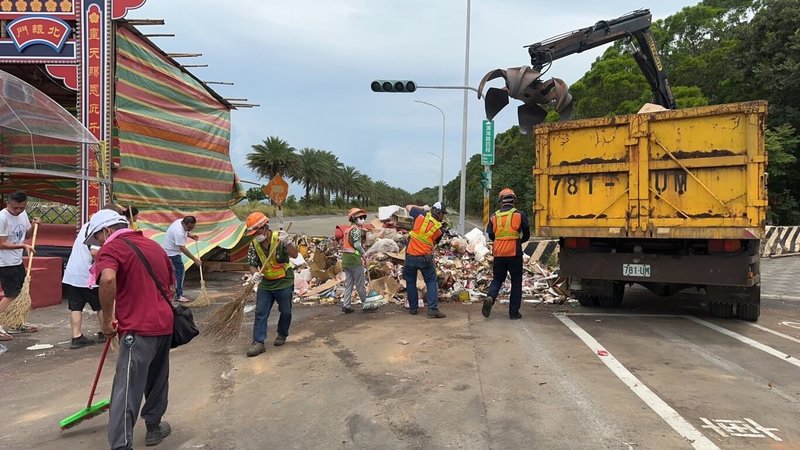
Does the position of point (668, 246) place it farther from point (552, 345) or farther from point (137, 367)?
point (137, 367)

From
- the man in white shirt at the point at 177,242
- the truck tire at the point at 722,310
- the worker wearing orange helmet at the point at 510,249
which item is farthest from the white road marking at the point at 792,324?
the man in white shirt at the point at 177,242

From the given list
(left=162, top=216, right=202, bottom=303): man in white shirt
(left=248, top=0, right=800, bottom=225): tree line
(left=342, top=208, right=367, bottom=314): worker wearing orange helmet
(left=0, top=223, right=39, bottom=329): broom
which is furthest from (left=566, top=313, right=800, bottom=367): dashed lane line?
(left=248, top=0, right=800, bottom=225): tree line

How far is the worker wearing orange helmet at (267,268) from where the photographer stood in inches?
230

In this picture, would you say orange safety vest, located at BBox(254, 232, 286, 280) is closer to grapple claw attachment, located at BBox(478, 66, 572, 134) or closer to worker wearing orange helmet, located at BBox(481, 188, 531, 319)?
worker wearing orange helmet, located at BBox(481, 188, 531, 319)

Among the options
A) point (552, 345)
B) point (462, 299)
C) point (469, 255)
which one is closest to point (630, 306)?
point (462, 299)

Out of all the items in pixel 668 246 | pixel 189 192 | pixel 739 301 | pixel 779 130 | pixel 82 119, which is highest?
pixel 779 130

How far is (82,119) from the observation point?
9461 millimetres

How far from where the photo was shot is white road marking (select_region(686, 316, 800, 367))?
5.54 m

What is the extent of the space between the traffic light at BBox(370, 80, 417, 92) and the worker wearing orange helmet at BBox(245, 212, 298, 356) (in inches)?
386

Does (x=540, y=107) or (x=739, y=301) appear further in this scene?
(x=540, y=107)

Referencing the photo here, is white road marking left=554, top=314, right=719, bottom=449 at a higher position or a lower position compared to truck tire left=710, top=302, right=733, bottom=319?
lower

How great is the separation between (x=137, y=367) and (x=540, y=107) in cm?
776

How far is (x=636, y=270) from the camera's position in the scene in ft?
23.7

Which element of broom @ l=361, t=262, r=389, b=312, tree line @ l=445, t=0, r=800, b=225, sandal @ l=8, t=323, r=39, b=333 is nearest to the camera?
sandal @ l=8, t=323, r=39, b=333
